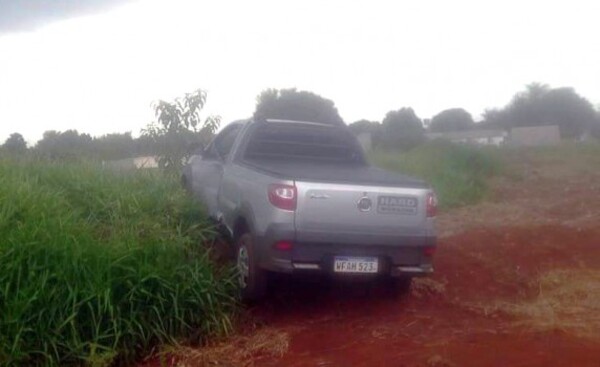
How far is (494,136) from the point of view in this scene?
4047 centimetres

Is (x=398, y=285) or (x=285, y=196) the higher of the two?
(x=285, y=196)

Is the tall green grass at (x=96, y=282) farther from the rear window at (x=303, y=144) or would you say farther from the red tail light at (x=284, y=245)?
the rear window at (x=303, y=144)

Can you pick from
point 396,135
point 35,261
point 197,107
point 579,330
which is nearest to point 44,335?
point 35,261

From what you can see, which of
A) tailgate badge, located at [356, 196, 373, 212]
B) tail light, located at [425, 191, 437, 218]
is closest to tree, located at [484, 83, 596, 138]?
tail light, located at [425, 191, 437, 218]

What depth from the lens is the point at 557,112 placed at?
151 feet

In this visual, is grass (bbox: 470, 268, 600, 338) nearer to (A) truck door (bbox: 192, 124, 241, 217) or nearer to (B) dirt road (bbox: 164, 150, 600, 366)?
(B) dirt road (bbox: 164, 150, 600, 366)

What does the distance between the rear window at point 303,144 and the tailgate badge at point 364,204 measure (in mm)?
1791

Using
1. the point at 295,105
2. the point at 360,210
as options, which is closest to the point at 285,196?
the point at 360,210

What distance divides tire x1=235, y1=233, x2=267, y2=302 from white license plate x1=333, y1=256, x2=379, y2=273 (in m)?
0.65

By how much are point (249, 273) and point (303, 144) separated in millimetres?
1971

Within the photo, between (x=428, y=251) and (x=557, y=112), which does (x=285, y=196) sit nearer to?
(x=428, y=251)

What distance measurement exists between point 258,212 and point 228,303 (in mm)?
821

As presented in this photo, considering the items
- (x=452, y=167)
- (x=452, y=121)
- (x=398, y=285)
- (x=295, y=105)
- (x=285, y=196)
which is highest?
(x=295, y=105)

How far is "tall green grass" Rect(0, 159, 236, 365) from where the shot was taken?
6.21 meters
